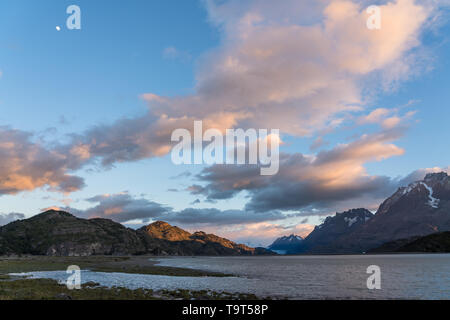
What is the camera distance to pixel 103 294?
48.8 meters
